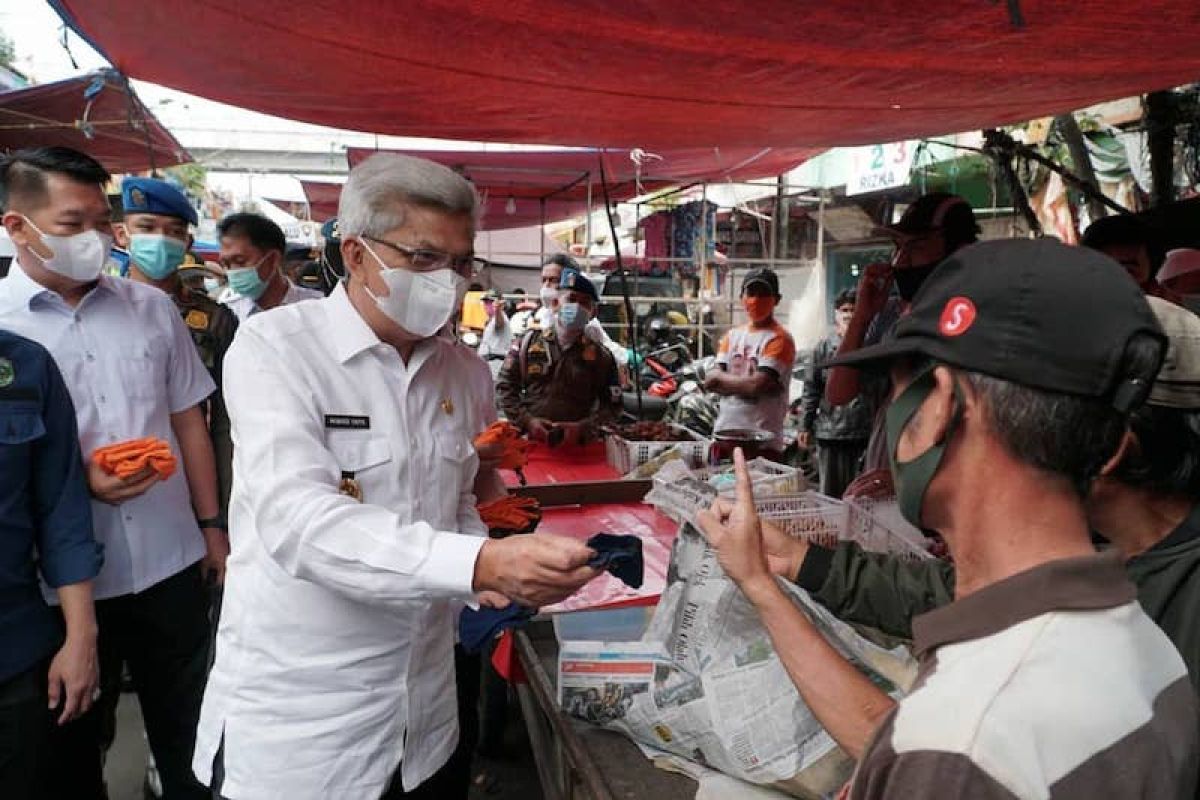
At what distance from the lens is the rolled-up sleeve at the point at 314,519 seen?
125cm

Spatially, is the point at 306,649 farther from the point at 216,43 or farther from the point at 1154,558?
the point at 216,43

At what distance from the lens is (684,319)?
42.9ft

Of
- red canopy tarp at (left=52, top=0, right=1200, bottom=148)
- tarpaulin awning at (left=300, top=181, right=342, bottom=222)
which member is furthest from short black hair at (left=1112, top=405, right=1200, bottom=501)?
tarpaulin awning at (left=300, top=181, right=342, bottom=222)

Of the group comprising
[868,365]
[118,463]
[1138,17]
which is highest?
[1138,17]

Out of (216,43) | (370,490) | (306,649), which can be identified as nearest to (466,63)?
(216,43)

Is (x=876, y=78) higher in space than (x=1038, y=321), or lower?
higher

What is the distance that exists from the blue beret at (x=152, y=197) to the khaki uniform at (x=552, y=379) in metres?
2.20

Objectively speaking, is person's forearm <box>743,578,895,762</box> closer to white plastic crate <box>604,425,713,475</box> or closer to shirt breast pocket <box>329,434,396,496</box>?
shirt breast pocket <box>329,434,396,496</box>

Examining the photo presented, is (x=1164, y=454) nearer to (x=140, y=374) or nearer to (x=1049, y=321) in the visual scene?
(x=1049, y=321)

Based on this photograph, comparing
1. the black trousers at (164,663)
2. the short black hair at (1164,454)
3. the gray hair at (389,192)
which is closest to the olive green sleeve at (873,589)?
the short black hair at (1164,454)

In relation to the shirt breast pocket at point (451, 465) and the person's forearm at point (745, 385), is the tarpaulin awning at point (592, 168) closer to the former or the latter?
the person's forearm at point (745, 385)

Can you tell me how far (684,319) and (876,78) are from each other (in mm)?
10024

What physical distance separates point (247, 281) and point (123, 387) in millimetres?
1506

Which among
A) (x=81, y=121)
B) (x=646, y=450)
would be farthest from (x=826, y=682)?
(x=81, y=121)
